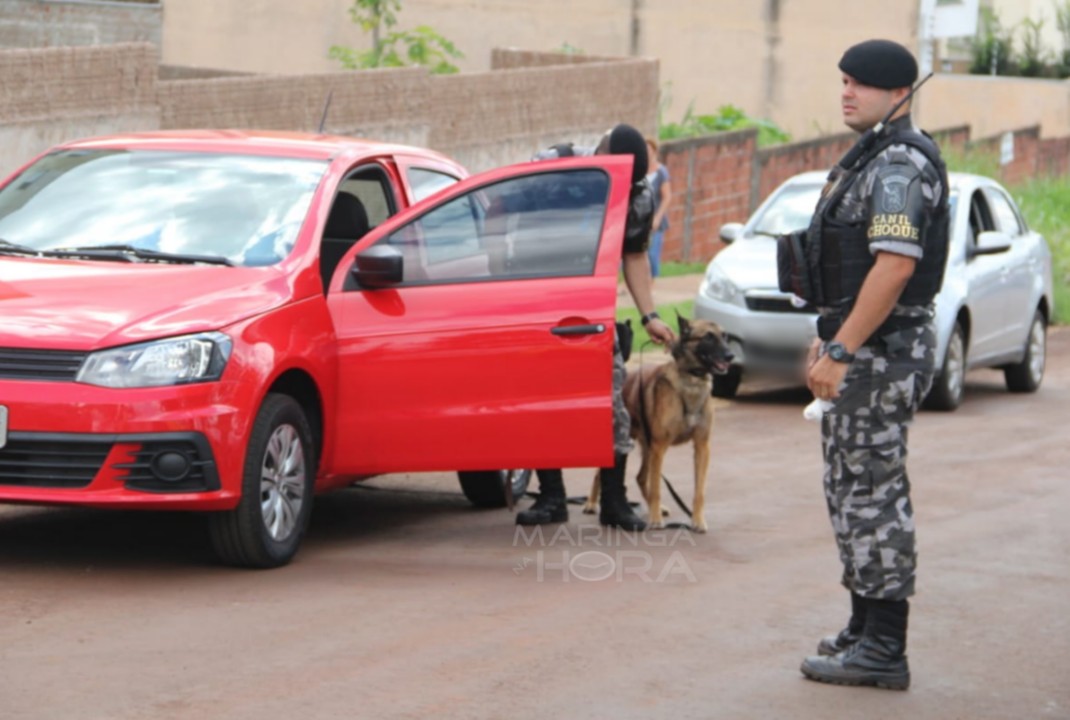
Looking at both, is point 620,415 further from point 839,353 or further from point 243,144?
point 839,353

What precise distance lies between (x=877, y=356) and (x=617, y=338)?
107 inches

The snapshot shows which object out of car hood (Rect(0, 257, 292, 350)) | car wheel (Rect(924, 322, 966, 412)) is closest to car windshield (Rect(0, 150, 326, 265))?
car hood (Rect(0, 257, 292, 350))

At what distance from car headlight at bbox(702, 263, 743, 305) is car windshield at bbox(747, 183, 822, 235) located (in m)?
0.75

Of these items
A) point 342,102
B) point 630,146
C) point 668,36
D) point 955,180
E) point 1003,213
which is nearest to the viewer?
point 630,146

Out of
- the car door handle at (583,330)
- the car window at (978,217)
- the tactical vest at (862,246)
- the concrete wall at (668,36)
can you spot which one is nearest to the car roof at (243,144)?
the car door handle at (583,330)

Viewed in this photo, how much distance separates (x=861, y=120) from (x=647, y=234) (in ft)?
9.47

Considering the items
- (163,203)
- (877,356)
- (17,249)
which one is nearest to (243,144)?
(163,203)

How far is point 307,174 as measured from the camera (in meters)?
8.66

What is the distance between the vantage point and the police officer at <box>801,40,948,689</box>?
6.00 metres

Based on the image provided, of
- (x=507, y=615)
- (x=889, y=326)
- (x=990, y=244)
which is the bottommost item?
(x=507, y=615)

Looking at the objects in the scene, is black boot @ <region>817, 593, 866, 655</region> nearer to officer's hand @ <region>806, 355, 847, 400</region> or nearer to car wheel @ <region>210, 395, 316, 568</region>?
officer's hand @ <region>806, 355, 847, 400</region>

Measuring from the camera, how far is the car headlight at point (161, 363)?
7211mm

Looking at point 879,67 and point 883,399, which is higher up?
point 879,67

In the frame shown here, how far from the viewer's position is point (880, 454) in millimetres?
6023
